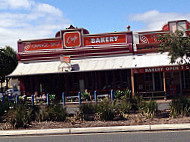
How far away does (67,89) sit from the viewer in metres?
23.4

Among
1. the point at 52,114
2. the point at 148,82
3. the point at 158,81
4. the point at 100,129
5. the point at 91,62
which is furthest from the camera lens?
the point at 148,82

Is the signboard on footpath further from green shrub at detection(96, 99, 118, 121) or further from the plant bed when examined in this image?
green shrub at detection(96, 99, 118, 121)

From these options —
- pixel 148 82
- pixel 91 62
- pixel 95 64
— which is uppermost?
pixel 91 62

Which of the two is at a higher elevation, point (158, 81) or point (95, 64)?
point (95, 64)

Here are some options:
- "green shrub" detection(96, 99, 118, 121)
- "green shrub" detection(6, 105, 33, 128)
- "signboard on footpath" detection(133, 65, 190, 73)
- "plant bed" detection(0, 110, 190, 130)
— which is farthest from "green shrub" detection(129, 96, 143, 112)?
"signboard on footpath" detection(133, 65, 190, 73)

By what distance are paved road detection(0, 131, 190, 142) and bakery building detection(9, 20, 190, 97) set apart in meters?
12.6

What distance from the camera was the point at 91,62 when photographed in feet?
73.4

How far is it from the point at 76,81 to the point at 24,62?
4.89 meters

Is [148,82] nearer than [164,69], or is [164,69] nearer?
[164,69]

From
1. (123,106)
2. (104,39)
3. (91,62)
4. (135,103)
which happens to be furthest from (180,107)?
(104,39)

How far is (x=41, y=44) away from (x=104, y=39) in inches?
217

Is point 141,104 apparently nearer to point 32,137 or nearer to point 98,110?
point 98,110

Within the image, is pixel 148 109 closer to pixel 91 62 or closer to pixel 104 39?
pixel 91 62

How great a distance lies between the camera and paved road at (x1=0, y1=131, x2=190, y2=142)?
7508 mm
